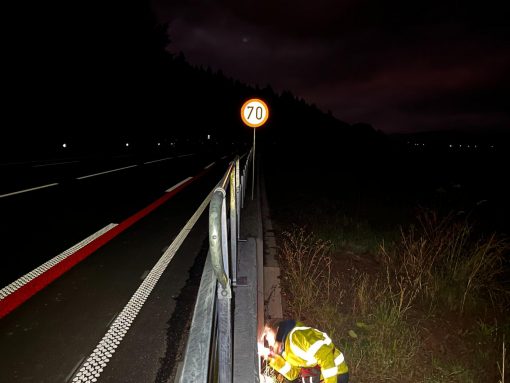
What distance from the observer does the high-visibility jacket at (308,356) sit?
7.43 feet

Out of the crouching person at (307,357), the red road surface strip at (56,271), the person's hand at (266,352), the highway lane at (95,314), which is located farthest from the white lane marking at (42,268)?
the crouching person at (307,357)

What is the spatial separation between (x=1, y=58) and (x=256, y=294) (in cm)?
2754

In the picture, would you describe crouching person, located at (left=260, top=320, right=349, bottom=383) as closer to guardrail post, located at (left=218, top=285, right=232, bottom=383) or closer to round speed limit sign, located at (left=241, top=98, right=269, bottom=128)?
guardrail post, located at (left=218, top=285, right=232, bottom=383)

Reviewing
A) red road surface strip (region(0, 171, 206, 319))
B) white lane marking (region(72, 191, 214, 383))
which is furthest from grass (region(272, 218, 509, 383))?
red road surface strip (region(0, 171, 206, 319))

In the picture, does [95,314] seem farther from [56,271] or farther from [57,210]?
[57,210]

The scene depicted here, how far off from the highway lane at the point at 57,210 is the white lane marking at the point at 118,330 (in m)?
1.59

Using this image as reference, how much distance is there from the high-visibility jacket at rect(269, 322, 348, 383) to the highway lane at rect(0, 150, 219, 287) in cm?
336

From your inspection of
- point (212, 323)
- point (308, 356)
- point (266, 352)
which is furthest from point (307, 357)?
point (212, 323)

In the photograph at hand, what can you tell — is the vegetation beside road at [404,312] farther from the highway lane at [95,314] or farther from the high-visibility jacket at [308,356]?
the highway lane at [95,314]

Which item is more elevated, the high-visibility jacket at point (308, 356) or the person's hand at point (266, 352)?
the high-visibility jacket at point (308, 356)

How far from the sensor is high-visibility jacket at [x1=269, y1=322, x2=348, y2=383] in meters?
2.26

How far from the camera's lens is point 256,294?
10.6 ft

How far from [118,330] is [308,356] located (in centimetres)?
172

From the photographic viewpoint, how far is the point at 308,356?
2262 mm
